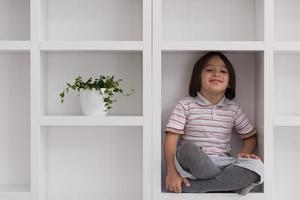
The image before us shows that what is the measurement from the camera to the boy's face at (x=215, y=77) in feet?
5.93

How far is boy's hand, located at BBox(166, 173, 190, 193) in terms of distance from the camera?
1714 millimetres

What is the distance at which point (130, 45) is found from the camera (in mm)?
1728

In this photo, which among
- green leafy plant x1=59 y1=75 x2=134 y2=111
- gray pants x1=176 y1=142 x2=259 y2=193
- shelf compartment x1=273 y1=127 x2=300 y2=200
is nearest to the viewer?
gray pants x1=176 y1=142 x2=259 y2=193

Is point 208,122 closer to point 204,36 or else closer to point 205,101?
point 205,101

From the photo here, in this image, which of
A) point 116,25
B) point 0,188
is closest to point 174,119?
point 116,25

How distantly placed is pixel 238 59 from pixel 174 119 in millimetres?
365

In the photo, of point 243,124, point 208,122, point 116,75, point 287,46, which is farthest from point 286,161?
point 116,75

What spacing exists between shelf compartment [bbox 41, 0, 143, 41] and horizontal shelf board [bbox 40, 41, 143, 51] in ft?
0.59

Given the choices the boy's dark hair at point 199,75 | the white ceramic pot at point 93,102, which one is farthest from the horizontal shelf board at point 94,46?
the boy's dark hair at point 199,75

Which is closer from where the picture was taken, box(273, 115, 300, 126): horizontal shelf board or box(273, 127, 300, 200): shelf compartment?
box(273, 115, 300, 126): horizontal shelf board

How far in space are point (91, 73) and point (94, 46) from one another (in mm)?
208

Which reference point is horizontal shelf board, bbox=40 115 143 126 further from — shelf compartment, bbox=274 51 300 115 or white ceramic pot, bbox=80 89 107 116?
shelf compartment, bbox=274 51 300 115

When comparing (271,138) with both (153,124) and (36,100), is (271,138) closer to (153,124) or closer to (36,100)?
(153,124)

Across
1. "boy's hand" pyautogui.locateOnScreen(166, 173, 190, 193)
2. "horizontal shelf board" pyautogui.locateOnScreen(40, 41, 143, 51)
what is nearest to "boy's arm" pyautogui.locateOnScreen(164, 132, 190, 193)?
"boy's hand" pyautogui.locateOnScreen(166, 173, 190, 193)
